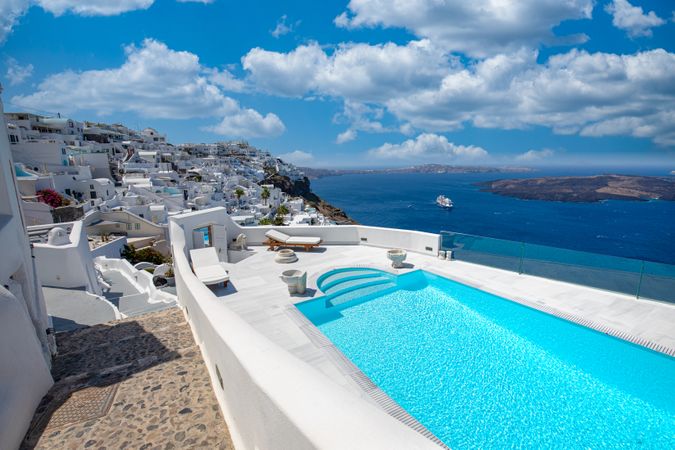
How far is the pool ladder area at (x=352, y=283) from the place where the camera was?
29.5 ft

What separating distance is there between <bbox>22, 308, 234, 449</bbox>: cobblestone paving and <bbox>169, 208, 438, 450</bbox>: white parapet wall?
1.06 ft

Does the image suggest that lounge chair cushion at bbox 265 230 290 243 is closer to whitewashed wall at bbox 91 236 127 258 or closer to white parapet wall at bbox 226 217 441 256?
white parapet wall at bbox 226 217 441 256

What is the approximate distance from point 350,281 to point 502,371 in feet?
15.8

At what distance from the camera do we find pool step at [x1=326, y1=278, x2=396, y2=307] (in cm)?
877

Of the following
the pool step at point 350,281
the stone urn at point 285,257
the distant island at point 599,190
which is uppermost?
the stone urn at point 285,257

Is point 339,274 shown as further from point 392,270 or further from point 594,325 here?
point 594,325

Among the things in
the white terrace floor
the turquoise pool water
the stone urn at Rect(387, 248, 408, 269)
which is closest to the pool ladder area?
the white terrace floor

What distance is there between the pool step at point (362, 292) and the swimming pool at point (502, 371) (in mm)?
65

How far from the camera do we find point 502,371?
6.02 m

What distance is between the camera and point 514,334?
743cm

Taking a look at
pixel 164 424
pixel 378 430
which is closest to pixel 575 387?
pixel 378 430

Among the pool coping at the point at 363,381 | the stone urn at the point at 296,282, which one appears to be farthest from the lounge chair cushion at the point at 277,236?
the pool coping at the point at 363,381

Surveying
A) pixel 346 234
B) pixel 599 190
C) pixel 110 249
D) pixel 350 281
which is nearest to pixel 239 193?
pixel 110 249

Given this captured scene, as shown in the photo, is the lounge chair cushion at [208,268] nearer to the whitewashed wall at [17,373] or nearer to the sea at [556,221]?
the whitewashed wall at [17,373]
